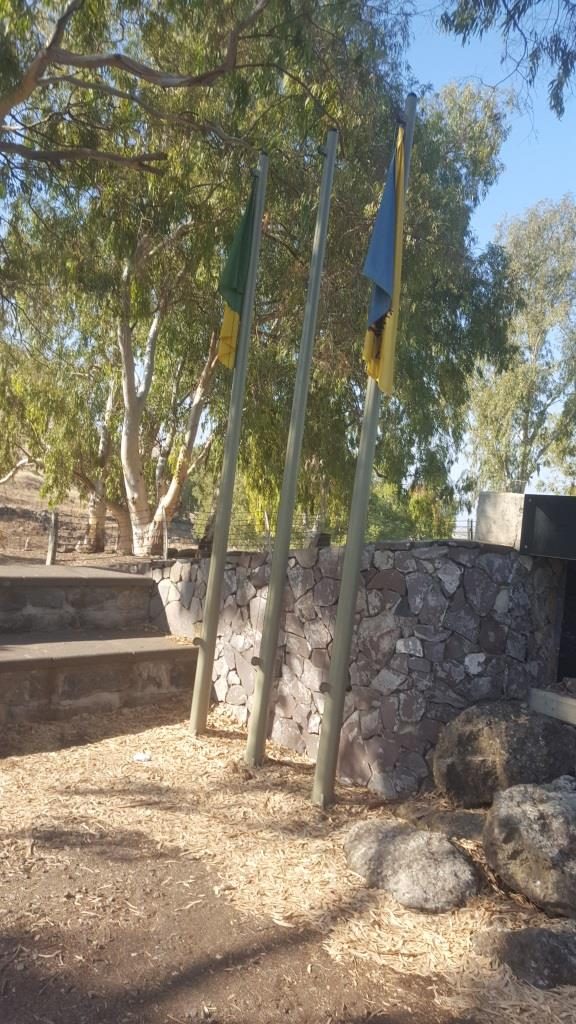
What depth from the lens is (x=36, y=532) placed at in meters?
21.2

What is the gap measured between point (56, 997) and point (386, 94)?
9.66m

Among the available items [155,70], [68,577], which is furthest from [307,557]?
[155,70]

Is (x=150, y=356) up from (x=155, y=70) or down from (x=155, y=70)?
down

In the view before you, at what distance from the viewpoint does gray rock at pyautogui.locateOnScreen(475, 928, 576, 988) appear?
3424mm

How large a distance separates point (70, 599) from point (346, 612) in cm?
343

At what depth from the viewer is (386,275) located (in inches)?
207

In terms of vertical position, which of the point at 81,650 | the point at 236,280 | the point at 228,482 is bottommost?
the point at 81,650

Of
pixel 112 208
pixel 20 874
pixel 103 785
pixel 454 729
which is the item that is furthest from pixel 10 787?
pixel 112 208

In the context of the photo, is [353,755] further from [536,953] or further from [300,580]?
[536,953]

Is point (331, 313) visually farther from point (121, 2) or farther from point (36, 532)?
point (36, 532)

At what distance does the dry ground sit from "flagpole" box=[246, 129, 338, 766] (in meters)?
0.40

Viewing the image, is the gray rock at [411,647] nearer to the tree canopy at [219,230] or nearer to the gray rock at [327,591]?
the gray rock at [327,591]

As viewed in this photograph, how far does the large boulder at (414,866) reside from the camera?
160 inches

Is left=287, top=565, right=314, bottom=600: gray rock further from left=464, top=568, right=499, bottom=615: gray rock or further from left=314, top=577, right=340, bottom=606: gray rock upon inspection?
left=464, top=568, right=499, bottom=615: gray rock
